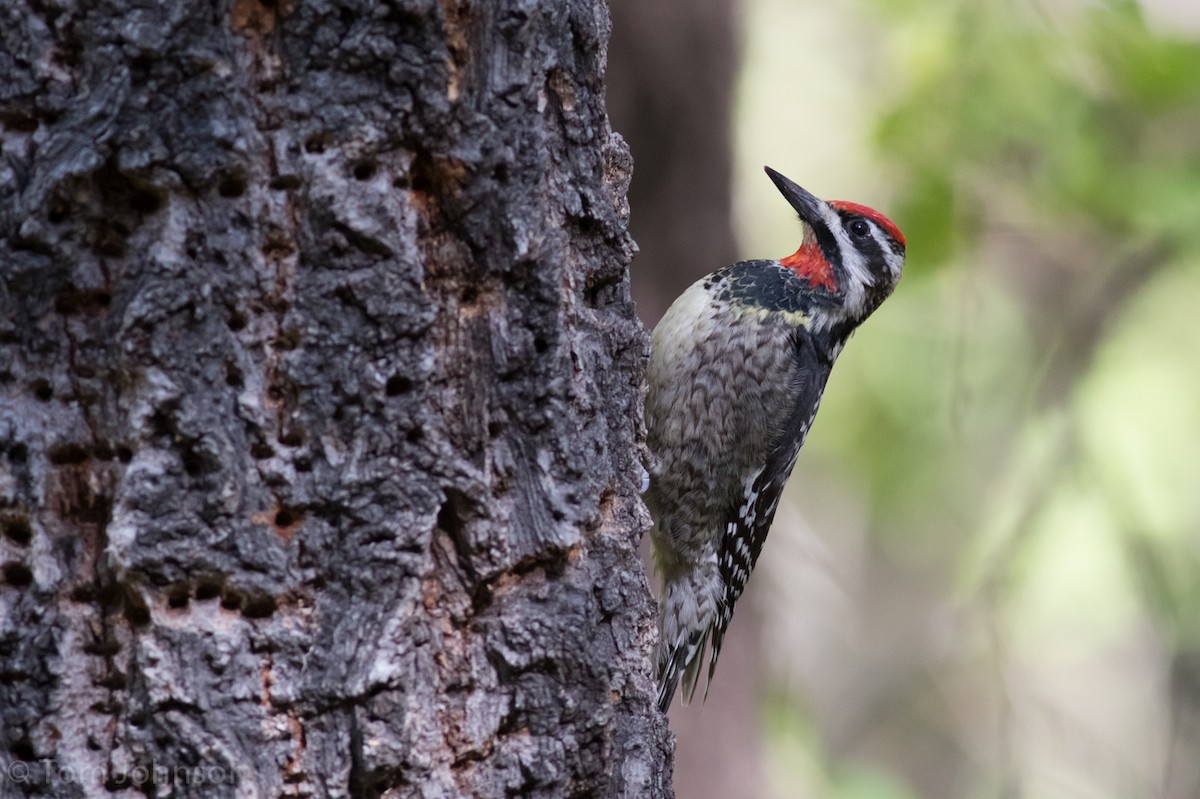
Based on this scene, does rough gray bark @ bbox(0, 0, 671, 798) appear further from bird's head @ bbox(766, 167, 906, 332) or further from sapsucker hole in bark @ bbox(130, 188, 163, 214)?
bird's head @ bbox(766, 167, 906, 332)

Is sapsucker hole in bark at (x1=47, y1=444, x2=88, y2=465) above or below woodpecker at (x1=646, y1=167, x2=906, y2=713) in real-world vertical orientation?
above

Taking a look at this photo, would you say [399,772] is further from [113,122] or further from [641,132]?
[641,132]

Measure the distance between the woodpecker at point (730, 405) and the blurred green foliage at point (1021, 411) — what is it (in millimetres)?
880

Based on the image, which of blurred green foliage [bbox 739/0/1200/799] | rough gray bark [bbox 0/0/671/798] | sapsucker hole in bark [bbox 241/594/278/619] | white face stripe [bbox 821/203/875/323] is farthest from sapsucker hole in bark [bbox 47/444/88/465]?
blurred green foliage [bbox 739/0/1200/799]

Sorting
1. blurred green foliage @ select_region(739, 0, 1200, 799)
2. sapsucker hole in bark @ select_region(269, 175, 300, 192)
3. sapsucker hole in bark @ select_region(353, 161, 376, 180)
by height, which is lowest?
blurred green foliage @ select_region(739, 0, 1200, 799)

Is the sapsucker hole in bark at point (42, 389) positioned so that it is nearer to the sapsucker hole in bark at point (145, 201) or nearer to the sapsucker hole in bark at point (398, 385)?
the sapsucker hole in bark at point (145, 201)

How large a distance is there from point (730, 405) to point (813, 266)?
0.62 meters

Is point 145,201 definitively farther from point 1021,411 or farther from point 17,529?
point 1021,411

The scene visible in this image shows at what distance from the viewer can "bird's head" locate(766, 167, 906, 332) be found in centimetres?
379

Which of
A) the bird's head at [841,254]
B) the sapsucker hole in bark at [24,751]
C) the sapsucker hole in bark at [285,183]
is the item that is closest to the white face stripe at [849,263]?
the bird's head at [841,254]

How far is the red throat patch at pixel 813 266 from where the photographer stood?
12.4 ft

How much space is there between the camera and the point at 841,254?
12.7 feet

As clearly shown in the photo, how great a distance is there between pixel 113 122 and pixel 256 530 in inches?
23.2

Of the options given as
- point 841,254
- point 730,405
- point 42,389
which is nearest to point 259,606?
point 42,389
